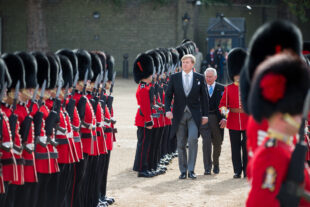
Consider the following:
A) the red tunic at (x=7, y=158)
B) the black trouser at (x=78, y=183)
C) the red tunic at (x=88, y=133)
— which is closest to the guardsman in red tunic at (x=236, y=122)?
the red tunic at (x=88, y=133)

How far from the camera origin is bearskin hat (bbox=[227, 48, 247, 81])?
9.01 m

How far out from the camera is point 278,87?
149 inches

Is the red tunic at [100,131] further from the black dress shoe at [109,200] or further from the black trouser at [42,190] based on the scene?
the black trouser at [42,190]

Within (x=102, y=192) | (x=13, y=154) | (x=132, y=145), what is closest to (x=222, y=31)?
(x=132, y=145)

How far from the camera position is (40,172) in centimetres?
614

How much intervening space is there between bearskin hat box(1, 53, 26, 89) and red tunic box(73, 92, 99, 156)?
2.92 feet

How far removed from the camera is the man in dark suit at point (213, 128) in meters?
9.98

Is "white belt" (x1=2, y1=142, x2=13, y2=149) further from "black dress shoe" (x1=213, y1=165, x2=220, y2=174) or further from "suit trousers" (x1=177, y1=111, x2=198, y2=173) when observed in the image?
"black dress shoe" (x1=213, y1=165, x2=220, y2=174)

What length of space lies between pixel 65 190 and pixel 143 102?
328 centimetres

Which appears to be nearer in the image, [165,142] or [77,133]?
[77,133]

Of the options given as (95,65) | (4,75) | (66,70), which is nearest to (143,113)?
(95,65)

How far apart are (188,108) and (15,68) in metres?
3.70

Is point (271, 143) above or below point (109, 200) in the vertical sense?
above

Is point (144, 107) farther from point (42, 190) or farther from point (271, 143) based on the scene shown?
point (271, 143)
